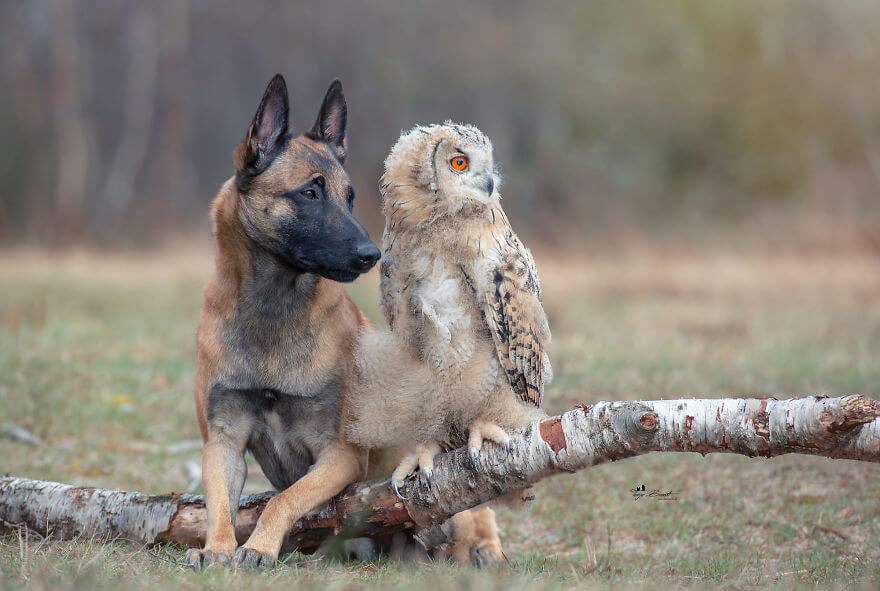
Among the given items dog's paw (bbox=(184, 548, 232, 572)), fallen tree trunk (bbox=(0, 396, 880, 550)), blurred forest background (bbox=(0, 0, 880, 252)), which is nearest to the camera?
fallen tree trunk (bbox=(0, 396, 880, 550))

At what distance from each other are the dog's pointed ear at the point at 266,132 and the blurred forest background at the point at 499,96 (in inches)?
535

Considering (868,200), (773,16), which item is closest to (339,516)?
(868,200)

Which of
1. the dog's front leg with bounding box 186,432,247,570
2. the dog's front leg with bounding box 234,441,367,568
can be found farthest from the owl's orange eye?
the dog's front leg with bounding box 186,432,247,570

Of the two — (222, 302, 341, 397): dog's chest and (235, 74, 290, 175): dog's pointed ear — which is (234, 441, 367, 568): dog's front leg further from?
(235, 74, 290, 175): dog's pointed ear

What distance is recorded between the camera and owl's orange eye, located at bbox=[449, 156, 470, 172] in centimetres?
373

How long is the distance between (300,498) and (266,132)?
69.1 inches

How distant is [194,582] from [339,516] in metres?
0.96

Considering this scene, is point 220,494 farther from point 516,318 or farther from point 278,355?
point 516,318

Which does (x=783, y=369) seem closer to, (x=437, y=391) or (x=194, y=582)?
(x=437, y=391)

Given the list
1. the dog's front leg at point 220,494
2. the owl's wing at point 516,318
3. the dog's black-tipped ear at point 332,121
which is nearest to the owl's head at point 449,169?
the owl's wing at point 516,318

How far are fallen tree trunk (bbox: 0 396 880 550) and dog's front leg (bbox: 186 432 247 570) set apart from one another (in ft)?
0.56

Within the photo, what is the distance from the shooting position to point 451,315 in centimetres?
368

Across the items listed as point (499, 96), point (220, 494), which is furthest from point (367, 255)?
point (499, 96)

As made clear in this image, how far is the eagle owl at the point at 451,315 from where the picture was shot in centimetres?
368
